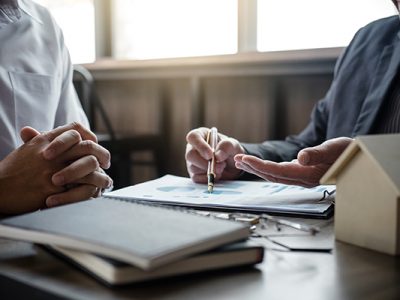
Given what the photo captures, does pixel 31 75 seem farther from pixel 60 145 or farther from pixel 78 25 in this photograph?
pixel 78 25

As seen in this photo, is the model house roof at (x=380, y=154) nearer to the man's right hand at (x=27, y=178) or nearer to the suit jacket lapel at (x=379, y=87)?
the man's right hand at (x=27, y=178)

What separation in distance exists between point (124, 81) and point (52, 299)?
2.58 m

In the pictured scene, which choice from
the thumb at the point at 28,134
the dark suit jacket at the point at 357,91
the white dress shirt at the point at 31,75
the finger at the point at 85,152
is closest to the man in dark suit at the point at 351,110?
the dark suit jacket at the point at 357,91

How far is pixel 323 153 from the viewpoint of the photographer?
0.87 m

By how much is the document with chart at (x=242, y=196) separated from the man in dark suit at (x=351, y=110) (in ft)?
0.23

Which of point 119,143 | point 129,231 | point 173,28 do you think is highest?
point 173,28

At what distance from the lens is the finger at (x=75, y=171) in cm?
85

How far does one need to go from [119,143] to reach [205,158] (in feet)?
5.24

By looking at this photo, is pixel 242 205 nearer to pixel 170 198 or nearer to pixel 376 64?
pixel 170 198

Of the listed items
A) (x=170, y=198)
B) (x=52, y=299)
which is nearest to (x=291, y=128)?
(x=170, y=198)

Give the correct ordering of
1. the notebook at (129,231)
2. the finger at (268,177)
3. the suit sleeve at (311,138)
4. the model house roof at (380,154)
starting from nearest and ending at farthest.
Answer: the notebook at (129,231) < the model house roof at (380,154) < the finger at (268,177) < the suit sleeve at (311,138)

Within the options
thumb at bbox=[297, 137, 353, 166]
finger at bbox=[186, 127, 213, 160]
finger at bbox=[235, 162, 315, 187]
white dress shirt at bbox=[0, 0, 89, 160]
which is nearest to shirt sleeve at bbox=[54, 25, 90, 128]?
white dress shirt at bbox=[0, 0, 89, 160]

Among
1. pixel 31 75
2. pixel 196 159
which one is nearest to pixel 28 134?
pixel 196 159

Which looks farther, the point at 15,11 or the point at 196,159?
the point at 15,11
